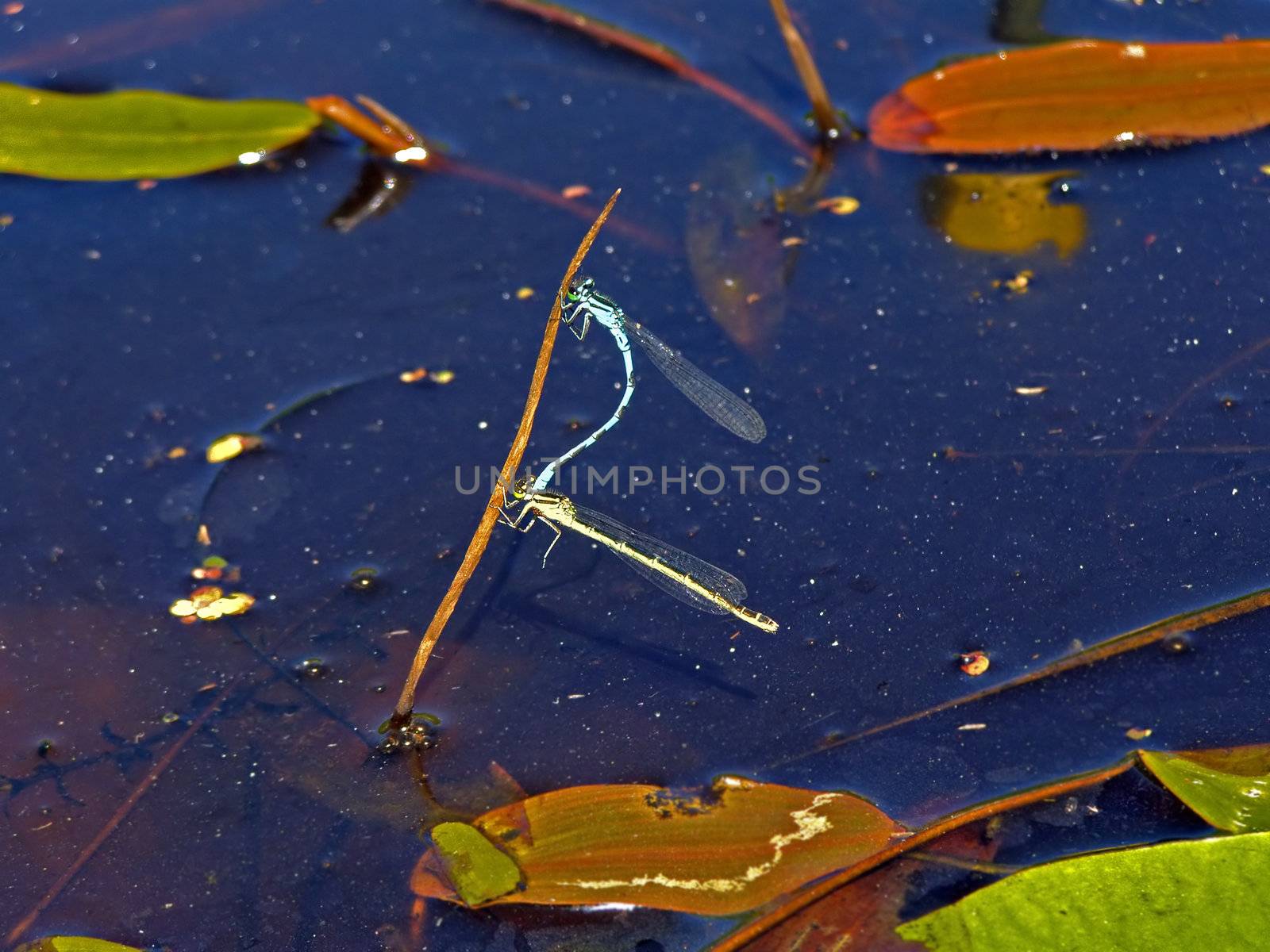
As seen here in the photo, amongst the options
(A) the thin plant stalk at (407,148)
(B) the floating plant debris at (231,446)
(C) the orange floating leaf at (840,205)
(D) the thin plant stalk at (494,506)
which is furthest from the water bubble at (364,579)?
(C) the orange floating leaf at (840,205)

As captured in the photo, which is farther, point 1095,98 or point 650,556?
point 1095,98

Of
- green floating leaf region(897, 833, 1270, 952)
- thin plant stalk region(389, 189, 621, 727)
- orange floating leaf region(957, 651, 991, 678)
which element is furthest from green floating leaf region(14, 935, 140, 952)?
orange floating leaf region(957, 651, 991, 678)

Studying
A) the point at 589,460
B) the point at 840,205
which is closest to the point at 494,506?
the point at 589,460

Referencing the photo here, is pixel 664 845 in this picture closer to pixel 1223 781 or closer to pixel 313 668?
pixel 313 668

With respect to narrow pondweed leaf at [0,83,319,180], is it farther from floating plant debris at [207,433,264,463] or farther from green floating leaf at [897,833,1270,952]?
green floating leaf at [897,833,1270,952]

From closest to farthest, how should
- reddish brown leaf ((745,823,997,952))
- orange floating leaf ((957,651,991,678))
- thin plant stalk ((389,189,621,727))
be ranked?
thin plant stalk ((389,189,621,727))
reddish brown leaf ((745,823,997,952))
orange floating leaf ((957,651,991,678))

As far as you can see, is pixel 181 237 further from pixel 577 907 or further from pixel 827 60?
pixel 577 907

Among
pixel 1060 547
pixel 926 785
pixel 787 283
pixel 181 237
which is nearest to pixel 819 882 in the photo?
pixel 926 785
